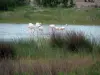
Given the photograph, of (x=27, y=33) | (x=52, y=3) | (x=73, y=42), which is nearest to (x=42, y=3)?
(x=52, y=3)

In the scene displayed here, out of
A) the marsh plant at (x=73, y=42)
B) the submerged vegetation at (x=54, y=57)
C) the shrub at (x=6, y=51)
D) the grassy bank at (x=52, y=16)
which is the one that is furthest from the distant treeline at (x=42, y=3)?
the shrub at (x=6, y=51)

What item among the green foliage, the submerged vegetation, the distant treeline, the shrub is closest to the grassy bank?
the distant treeline

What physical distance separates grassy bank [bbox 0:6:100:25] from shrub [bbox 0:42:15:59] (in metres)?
36.2

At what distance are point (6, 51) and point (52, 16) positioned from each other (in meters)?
42.5

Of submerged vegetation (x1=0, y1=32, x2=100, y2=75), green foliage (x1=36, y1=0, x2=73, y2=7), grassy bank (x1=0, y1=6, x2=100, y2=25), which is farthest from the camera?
green foliage (x1=36, y1=0, x2=73, y2=7)

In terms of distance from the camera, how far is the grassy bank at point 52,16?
50231 mm

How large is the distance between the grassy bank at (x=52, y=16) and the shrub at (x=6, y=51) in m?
36.2

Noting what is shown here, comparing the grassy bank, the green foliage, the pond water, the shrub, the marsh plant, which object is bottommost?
the green foliage

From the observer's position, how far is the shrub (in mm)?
11656

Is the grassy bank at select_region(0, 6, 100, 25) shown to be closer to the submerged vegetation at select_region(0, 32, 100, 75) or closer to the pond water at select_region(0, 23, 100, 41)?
the pond water at select_region(0, 23, 100, 41)

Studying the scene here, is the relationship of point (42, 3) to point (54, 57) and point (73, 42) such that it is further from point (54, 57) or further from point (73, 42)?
point (54, 57)

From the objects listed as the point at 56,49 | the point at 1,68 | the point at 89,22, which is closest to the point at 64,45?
the point at 56,49

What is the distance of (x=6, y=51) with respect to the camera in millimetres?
11906

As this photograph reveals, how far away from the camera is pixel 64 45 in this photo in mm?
13539
